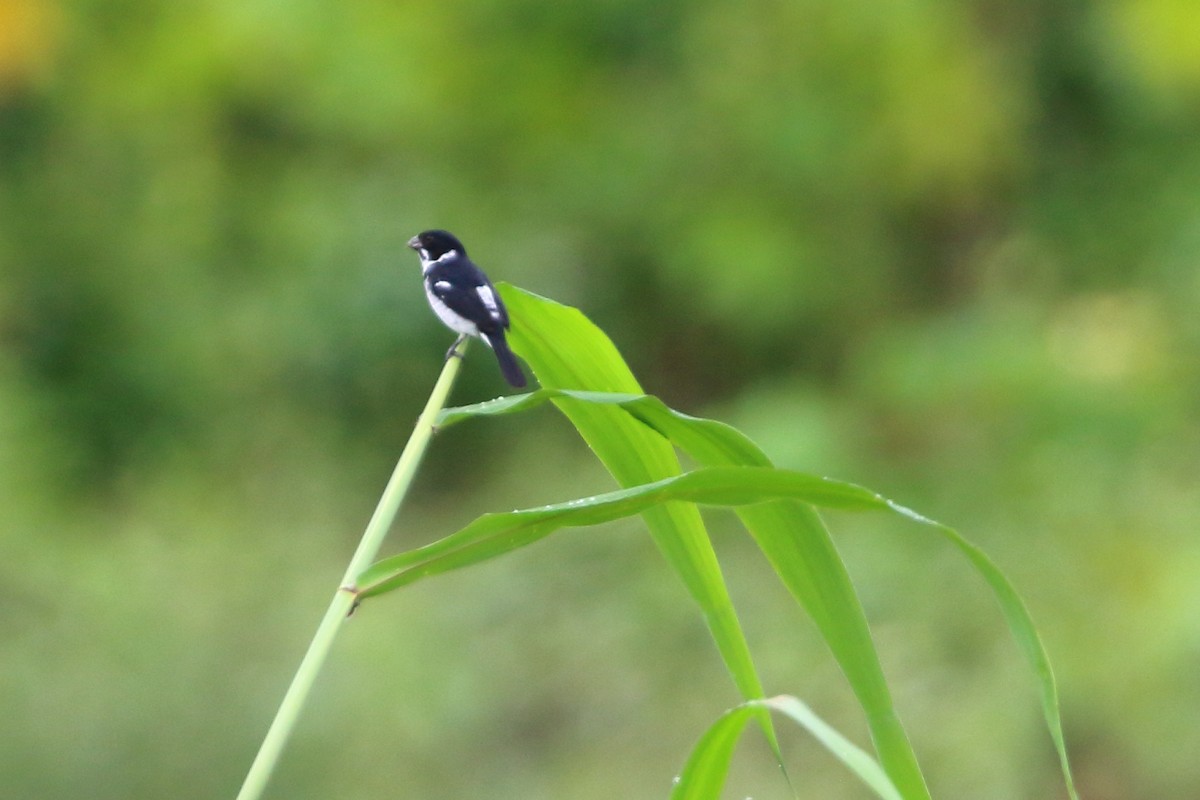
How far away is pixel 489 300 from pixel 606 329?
4931 mm

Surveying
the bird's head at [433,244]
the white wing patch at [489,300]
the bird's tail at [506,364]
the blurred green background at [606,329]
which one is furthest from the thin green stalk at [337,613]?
the blurred green background at [606,329]

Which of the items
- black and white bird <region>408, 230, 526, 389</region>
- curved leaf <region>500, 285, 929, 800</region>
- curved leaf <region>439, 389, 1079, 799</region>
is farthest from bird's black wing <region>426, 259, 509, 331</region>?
curved leaf <region>439, 389, 1079, 799</region>

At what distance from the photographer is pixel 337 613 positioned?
0.60 metres

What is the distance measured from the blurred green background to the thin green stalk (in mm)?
2384

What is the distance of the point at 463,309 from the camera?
134cm

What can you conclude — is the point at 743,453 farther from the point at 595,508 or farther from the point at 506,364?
the point at 506,364

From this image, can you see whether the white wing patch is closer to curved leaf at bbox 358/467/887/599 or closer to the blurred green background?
curved leaf at bbox 358/467/887/599

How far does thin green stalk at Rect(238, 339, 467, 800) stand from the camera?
559 mm

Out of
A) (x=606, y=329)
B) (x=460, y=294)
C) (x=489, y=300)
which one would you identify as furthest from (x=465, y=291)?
(x=606, y=329)

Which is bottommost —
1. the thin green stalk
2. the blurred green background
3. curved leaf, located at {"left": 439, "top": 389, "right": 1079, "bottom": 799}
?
the thin green stalk

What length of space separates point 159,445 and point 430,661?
232 cm

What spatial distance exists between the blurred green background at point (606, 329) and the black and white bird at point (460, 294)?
158cm

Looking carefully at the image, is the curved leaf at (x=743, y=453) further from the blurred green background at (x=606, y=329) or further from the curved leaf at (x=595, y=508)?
the blurred green background at (x=606, y=329)

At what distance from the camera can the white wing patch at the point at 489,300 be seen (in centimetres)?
103
